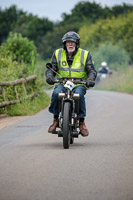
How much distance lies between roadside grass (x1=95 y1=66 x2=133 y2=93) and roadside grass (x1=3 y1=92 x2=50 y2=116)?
16.5 m

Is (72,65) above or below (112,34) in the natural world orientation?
above

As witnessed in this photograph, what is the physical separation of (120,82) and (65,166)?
33.1m

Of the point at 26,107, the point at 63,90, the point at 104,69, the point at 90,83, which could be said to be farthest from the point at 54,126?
the point at 104,69

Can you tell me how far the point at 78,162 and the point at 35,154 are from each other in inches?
40.2

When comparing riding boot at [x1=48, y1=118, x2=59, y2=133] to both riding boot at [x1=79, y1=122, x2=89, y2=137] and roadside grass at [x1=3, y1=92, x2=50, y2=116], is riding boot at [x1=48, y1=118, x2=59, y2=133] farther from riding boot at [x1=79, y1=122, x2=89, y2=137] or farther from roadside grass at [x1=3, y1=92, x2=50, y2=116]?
roadside grass at [x1=3, y1=92, x2=50, y2=116]

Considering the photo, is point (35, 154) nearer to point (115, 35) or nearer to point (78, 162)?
point (78, 162)

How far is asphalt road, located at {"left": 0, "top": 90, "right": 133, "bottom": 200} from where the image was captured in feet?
20.5

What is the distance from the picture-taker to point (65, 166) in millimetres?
7828

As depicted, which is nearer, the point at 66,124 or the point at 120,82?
the point at 66,124

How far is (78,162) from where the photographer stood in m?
8.16

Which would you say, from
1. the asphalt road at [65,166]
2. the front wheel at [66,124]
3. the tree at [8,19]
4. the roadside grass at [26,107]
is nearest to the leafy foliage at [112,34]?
the tree at [8,19]

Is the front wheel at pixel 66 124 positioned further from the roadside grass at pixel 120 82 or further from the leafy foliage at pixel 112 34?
the leafy foliage at pixel 112 34

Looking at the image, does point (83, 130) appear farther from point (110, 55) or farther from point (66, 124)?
point (110, 55)

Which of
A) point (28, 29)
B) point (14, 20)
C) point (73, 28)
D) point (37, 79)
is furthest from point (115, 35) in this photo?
point (37, 79)
